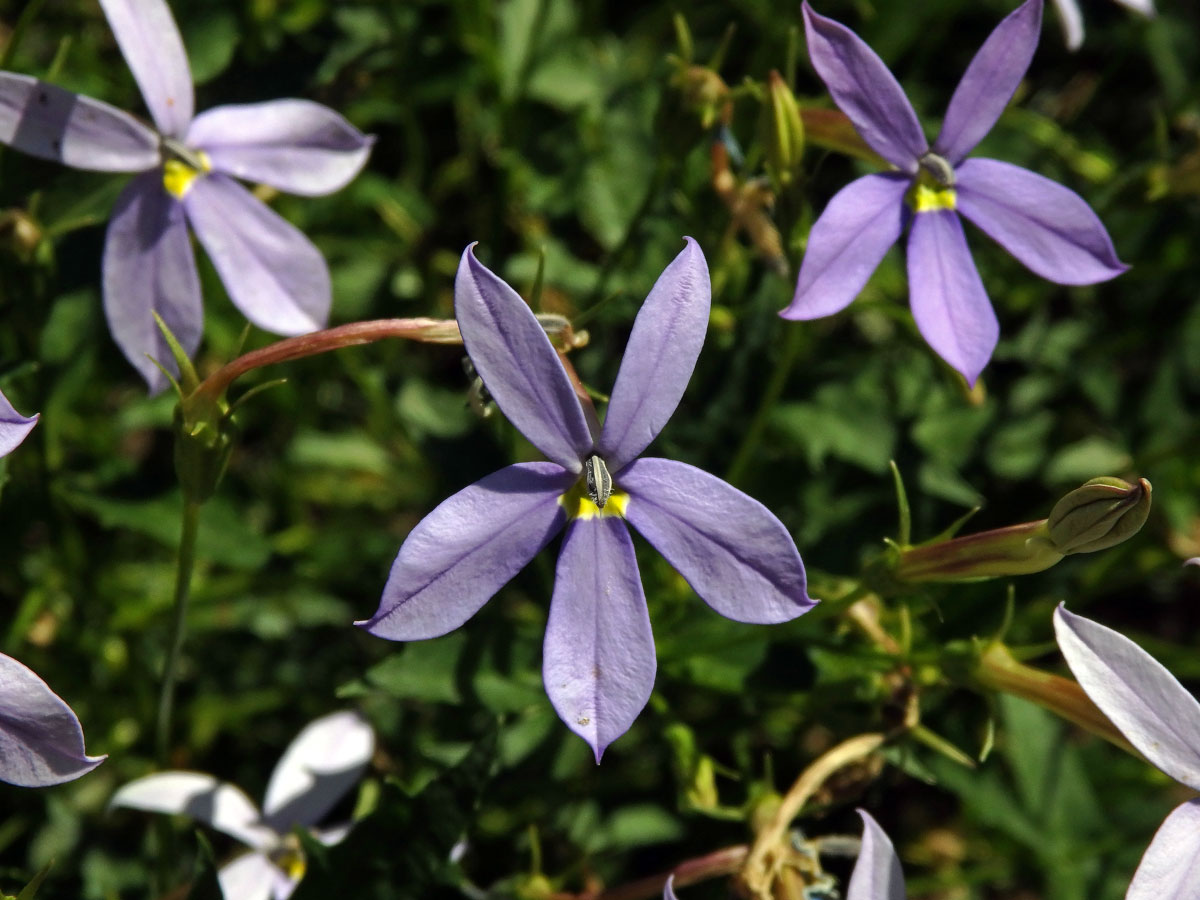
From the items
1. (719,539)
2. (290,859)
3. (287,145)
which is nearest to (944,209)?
(719,539)

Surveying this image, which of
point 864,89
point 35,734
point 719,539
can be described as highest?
point 864,89

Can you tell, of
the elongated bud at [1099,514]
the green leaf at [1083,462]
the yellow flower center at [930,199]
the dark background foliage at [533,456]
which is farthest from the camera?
the green leaf at [1083,462]

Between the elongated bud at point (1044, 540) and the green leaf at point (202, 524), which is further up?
the elongated bud at point (1044, 540)

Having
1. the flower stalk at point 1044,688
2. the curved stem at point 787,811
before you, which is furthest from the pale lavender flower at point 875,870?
the flower stalk at point 1044,688

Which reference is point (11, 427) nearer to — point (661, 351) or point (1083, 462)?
point (661, 351)

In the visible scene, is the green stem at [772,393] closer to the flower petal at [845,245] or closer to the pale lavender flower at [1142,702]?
the flower petal at [845,245]

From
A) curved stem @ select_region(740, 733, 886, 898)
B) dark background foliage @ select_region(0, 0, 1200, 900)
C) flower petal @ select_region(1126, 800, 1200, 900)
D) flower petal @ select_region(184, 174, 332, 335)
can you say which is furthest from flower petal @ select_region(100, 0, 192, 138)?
flower petal @ select_region(1126, 800, 1200, 900)
